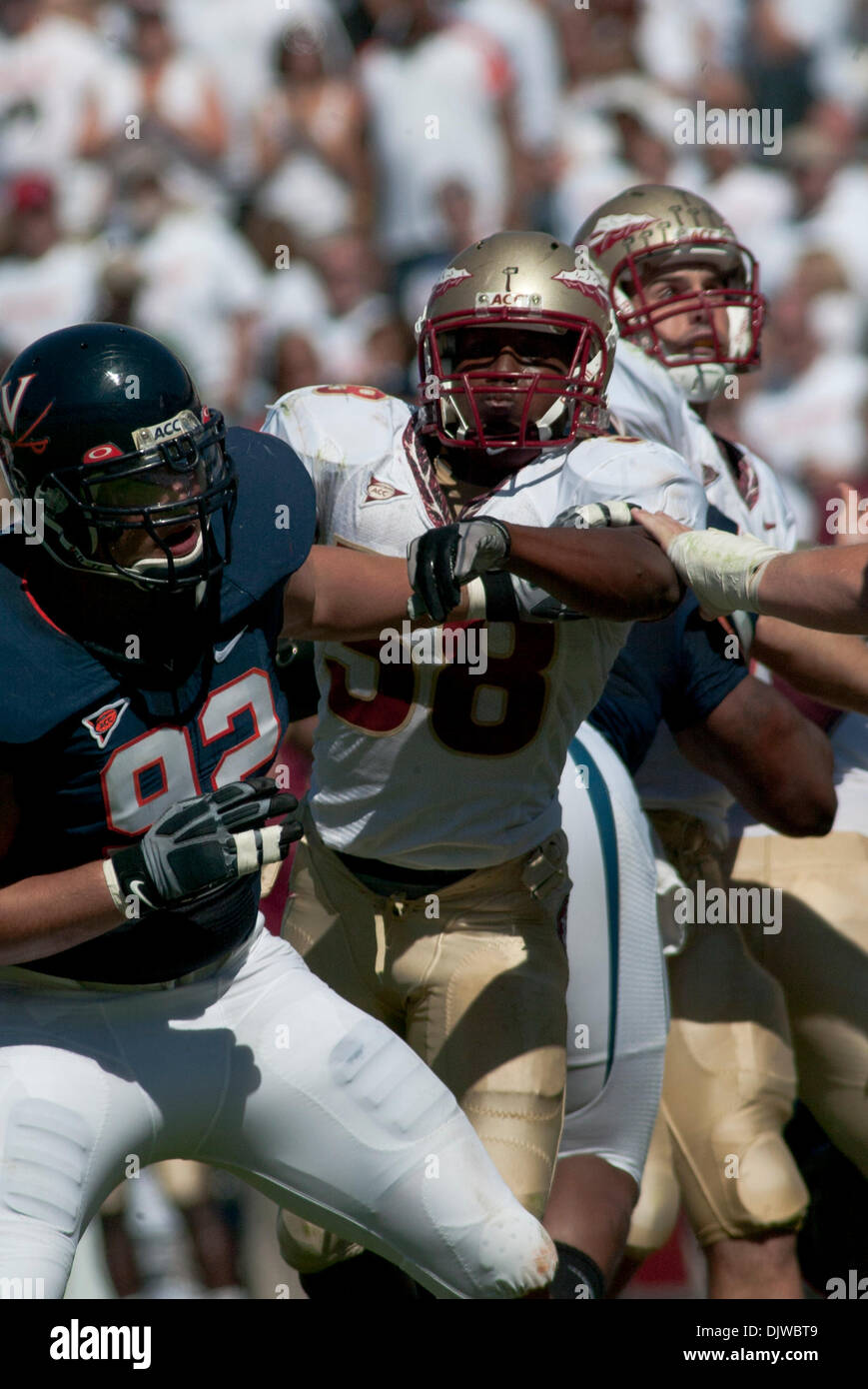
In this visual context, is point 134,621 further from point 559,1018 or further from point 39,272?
point 39,272

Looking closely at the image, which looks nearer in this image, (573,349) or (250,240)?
(573,349)

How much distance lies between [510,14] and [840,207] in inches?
63.3

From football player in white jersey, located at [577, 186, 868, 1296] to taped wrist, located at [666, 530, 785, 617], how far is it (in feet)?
1.59

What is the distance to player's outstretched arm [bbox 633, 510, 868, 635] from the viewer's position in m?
2.51

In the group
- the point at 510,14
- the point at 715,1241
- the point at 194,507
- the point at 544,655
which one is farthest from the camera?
the point at 510,14

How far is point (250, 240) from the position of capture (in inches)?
275

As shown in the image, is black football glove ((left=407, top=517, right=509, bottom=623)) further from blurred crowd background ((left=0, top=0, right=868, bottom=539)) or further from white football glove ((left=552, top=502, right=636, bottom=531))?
blurred crowd background ((left=0, top=0, right=868, bottom=539))

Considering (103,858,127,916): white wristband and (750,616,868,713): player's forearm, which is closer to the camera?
(103,858,127,916): white wristband

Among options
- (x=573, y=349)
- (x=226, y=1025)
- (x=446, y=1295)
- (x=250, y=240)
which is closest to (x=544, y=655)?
(x=573, y=349)

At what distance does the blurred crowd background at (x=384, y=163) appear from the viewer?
674cm

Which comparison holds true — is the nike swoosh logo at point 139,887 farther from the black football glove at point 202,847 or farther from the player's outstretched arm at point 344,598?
the player's outstretched arm at point 344,598

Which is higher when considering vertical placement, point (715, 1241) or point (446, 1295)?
point (446, 1295)

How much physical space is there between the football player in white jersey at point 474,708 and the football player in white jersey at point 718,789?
51cm

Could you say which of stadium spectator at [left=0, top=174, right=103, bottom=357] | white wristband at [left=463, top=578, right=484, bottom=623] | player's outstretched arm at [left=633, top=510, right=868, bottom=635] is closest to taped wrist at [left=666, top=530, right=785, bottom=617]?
player's outstretched arm at [left=633, top=510, right=868, bottom=635]
